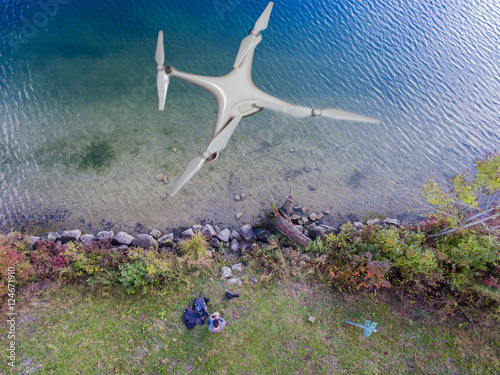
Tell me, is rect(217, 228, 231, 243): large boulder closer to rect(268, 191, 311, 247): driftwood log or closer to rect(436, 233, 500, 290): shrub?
rect(268, 191, 311, 247): driftwood log

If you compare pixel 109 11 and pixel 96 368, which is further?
pixel 109 11

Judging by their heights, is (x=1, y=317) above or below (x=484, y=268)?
below

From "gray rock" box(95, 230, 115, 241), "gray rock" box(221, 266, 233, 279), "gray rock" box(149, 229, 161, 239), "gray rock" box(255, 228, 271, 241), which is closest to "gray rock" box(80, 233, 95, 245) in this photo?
"gray rock" box(95, 230, 115, 241)

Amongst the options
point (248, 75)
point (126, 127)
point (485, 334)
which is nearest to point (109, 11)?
point (126, 127)

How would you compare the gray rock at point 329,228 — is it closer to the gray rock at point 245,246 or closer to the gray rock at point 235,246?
the gray rock at point 245,246

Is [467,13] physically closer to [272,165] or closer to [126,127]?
[272,165]

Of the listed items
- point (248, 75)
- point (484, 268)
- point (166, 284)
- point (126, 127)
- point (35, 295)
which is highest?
point (248, 75)
